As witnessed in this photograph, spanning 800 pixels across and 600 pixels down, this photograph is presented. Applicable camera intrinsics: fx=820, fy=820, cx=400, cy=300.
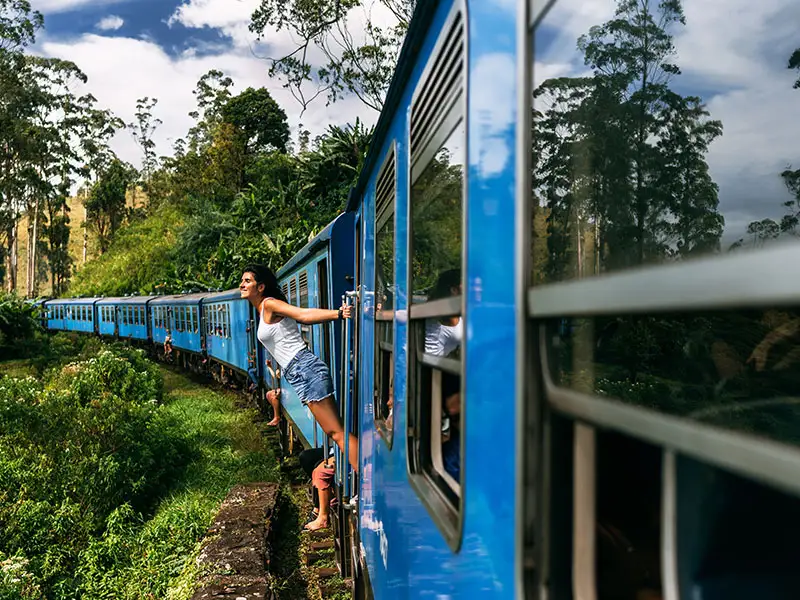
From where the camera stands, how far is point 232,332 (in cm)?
1552

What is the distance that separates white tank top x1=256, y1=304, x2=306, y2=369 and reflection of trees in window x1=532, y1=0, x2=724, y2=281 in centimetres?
381

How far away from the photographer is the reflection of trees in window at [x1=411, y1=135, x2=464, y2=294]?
171 cm

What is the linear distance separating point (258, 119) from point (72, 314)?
15171 millimetres

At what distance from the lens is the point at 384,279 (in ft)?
10.3

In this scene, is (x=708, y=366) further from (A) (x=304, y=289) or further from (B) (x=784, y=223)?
(A) (x=304, y=289)

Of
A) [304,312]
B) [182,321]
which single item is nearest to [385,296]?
[304,312]

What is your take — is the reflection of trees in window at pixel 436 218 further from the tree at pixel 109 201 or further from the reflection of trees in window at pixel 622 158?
the tree at pixel 109 201

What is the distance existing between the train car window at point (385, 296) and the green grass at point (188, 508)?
2892mm

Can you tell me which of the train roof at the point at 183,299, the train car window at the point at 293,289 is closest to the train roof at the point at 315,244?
the train car window at the point at 293,289

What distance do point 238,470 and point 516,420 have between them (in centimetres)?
866

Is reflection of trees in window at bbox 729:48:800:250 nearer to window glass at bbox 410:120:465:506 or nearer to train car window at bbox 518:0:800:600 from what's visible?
train car window at bbox 518:0:800:600

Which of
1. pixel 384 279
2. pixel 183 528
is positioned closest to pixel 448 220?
pixel 384 279

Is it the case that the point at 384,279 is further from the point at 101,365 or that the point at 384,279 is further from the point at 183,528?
the point at 101,365

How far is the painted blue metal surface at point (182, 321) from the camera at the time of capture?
20.2 meters
